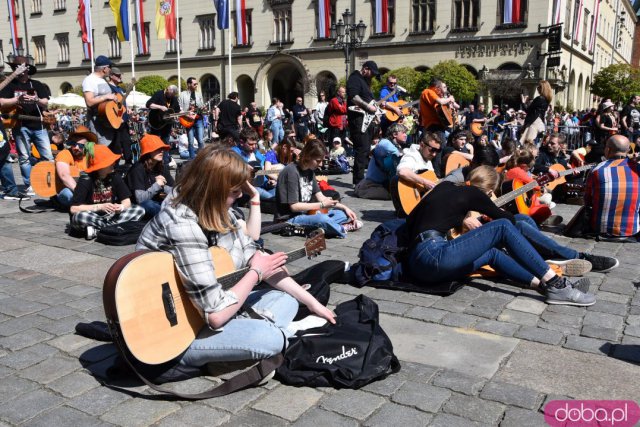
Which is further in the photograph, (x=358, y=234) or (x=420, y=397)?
(x=358, y=234)

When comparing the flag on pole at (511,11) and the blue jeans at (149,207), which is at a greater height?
the flag on pole at (511,11)

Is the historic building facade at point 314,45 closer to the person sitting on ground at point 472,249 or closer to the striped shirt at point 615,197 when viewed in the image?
the striped shirt at point 615,197

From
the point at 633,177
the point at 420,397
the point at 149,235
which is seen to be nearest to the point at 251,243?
the point at 149,235

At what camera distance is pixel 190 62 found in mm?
39156

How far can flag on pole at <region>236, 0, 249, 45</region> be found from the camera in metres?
35.1

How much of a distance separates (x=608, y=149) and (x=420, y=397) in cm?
482

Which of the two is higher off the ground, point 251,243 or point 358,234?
point 251,243

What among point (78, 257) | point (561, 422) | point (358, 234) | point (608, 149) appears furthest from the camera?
point (358, 234)

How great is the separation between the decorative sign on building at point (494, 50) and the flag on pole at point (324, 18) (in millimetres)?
7740

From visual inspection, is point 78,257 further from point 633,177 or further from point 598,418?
point 633,177

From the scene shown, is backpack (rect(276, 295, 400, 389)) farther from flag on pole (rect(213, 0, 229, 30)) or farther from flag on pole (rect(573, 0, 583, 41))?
flag on pole (rect(573, 0, 583, 41))

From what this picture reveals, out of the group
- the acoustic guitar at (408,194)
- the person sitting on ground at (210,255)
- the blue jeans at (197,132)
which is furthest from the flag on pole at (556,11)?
the person sitting on ground at (210,255)

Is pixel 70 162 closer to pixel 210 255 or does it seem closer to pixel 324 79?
pixel 210 255

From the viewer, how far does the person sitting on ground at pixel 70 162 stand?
7887mm
